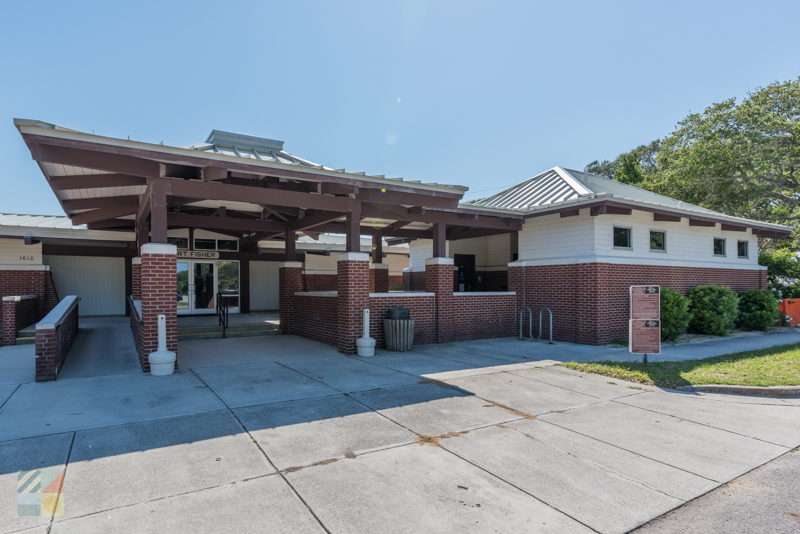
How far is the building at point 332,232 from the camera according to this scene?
26.1ft


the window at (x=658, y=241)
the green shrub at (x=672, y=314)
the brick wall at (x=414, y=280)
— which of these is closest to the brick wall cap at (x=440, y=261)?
the brick wall at (x=414, y=280)

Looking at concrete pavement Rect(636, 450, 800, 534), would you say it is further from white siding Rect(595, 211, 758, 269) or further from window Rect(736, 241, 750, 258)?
window Rect(736, 241, 750, 258)

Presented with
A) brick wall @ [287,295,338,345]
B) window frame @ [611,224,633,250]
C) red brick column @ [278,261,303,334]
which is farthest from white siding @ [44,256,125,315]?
window frame @ [611,224,633,250]

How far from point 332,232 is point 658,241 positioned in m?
9.81

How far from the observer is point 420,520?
324cm

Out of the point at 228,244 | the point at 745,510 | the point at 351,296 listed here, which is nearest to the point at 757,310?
the point at 351,296

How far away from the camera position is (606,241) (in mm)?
11711

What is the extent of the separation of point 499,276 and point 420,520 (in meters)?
14.3

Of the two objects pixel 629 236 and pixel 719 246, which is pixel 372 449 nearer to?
pixel 629 236

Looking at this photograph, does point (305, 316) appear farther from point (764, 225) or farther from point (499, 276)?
point (764, 225)

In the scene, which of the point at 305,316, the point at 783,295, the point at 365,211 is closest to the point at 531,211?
the point at 365,211

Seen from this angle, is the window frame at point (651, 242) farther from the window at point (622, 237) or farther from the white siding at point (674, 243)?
the window at point (622, 237)

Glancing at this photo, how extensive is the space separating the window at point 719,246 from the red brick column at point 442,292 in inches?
389
